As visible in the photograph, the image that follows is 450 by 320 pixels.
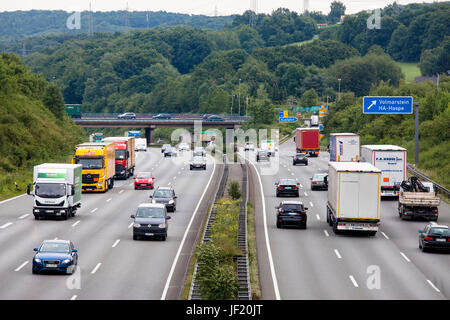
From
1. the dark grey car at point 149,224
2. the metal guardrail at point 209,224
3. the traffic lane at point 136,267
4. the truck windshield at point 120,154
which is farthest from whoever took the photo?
the truck windshield at point 120,154

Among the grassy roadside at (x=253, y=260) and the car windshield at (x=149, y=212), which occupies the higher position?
the car windshield at (x=149, y=212)

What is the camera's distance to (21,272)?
2944 centimetres

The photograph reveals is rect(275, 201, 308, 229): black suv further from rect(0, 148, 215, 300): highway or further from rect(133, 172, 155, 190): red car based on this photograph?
rect(133, 172, 155, 190): red car

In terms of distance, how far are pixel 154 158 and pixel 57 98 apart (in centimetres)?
2052

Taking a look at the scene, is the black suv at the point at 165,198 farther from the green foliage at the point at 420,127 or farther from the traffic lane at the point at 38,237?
the green foliage at the point at 420,127

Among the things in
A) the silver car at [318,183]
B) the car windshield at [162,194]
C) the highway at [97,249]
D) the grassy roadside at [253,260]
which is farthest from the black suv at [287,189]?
the car windshield at [162,194]

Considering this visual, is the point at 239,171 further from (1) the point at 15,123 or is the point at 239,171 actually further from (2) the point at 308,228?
(2) the point at 308,228

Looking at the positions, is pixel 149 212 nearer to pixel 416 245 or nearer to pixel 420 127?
pixel 416 245

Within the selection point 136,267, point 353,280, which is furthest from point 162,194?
point 353,280

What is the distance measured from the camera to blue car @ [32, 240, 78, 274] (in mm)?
28875

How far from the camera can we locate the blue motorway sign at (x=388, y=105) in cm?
6931

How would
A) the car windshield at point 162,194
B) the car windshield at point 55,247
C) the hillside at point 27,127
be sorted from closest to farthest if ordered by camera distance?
the car windshield at point 55,247 → the car windshield at point 162,194 → the hillside at point 27,127

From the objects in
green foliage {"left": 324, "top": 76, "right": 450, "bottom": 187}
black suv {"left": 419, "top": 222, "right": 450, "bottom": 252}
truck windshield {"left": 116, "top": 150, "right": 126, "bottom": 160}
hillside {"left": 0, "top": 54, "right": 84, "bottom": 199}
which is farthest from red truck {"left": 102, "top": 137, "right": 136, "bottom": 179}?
black suv {"left": 419, "top": 222, "right": 450, "bottom": 252}
